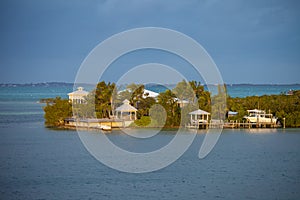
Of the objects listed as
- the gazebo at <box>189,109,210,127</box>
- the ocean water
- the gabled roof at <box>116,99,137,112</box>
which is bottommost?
the ocean water

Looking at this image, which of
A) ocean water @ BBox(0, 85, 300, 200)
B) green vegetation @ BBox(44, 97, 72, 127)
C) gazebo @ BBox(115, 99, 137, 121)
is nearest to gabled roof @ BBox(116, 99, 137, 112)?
gazebo @ BBox(115, 99, 137, 121)

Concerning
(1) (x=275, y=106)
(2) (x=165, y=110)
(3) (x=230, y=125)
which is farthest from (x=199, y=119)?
(1) (x=275, y=106)

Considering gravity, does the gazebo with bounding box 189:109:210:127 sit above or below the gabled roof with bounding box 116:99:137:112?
below

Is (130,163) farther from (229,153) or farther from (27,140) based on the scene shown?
(27,140)

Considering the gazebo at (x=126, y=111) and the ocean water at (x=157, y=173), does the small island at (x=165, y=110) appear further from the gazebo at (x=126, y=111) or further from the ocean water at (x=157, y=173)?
the ocean water at (x=157, y=173)

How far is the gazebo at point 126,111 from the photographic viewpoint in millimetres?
33938

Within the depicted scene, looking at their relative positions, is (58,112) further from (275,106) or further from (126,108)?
(275,106)

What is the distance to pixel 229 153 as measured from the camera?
2375cm

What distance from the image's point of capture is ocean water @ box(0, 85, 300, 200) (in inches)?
647

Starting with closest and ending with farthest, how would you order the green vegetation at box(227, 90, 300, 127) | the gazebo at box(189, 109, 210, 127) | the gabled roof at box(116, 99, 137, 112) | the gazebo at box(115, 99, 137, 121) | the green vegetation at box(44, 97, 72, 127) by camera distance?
1. the gazebo at box(189, 109, 210, 127)
2. the green vegetation at box(227, 90, 300, 127)
3. the gabled roof at box(116, 99, 137, 112)
4. the gazebo at box(115, 99, 137, 121)
5. the green vegetation at box(44, 97, 72, 127)

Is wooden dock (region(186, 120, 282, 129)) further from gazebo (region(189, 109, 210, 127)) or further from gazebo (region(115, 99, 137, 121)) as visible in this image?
gazebo (region(115, 99, 137, 121))

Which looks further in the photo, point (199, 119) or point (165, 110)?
point (199, 119)

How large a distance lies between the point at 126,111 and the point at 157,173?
1497 centimetres

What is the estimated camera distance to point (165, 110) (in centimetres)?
3334
